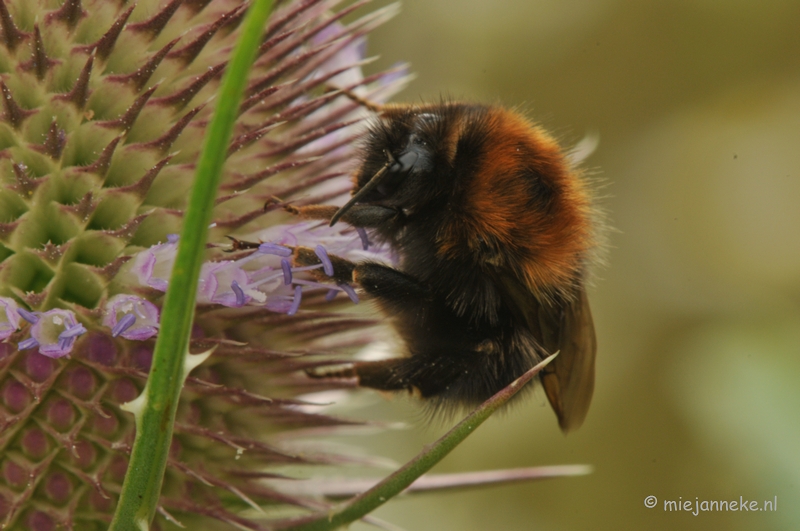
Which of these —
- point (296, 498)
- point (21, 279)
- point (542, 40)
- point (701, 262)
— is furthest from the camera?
point (542, 40)

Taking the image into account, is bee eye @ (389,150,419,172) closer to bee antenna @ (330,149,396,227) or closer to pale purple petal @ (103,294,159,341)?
bee antenna @ (330,149,396,227)

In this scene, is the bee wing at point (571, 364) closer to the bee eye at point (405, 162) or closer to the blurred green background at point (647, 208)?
the bee eye at point (405, 162)

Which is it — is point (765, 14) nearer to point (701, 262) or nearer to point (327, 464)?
point (701, 262)

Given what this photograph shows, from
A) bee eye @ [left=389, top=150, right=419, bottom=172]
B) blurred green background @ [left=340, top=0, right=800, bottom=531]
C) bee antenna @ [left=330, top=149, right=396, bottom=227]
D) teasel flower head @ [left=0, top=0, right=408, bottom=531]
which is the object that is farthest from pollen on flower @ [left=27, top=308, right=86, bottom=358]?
blurred green background @ [left=340, top=0, right=800, bottom=531]

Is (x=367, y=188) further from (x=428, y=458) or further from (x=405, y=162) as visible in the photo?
(x=428, y=458)

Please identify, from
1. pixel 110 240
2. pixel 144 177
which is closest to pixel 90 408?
pixel 110 240

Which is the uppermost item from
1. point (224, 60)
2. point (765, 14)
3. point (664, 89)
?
point (765, 14)
